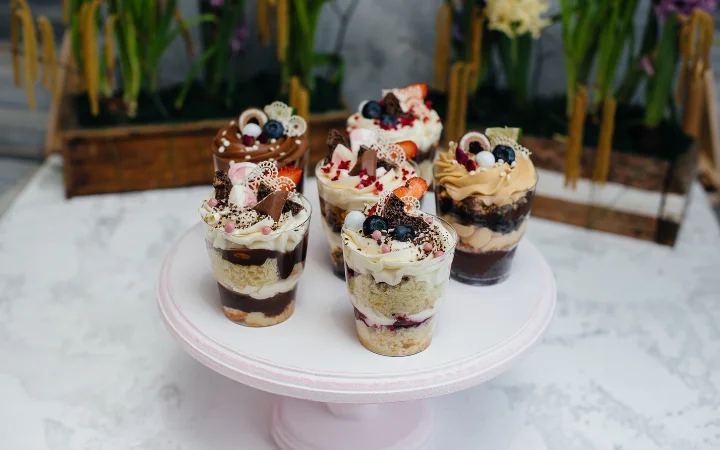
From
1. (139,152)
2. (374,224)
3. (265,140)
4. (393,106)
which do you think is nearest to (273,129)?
(265,140)

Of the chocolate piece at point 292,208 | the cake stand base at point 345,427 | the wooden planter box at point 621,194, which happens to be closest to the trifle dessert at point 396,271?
the chocolate piece at point 292,208

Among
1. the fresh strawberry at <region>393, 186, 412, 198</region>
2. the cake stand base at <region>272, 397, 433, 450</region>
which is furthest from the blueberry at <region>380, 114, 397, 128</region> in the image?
the cake stand base at <region>272, 397, 433, 450</region>

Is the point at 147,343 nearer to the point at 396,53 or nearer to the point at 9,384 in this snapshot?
the point at 9,384

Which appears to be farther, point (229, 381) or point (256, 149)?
point (229, 381)

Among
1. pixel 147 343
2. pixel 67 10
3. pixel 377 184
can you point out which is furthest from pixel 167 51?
pixel 377 184

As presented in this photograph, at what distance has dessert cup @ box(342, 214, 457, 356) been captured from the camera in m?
1.18

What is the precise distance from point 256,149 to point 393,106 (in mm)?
328

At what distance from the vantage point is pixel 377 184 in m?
1.38

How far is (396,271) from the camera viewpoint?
1.18 meters

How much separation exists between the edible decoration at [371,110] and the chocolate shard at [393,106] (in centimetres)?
2

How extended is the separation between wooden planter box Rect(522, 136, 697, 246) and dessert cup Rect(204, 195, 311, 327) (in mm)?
1319

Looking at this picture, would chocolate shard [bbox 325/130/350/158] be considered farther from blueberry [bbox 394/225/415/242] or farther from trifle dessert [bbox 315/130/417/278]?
blueberry [bbox 394/225/415/242]

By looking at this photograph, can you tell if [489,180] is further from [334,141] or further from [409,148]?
[334,141]

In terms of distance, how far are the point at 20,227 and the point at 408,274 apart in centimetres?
165
